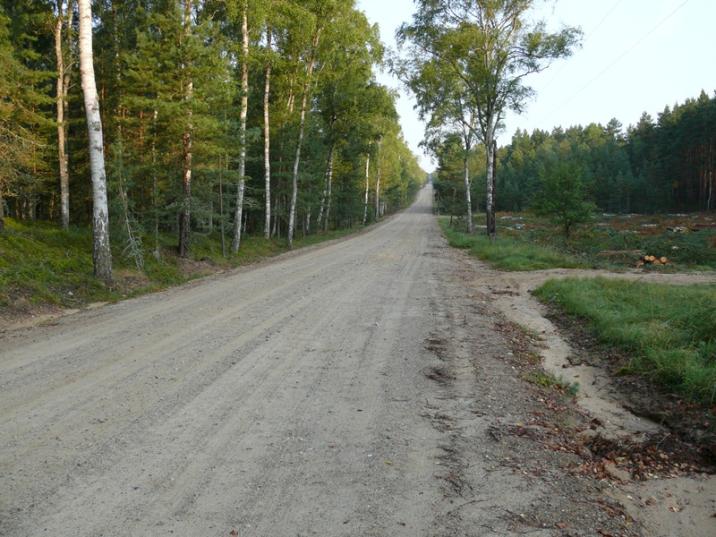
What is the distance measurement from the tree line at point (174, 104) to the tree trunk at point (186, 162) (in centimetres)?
4

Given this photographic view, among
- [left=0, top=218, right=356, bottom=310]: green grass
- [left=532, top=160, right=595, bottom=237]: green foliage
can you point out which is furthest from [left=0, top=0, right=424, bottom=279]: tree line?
[left=532, top=160, right=595, bottom=237]: green foliage

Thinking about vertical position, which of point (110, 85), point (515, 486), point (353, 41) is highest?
point (353, 41)

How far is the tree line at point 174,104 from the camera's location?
539 inches

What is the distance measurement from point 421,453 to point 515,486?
0.74 meters

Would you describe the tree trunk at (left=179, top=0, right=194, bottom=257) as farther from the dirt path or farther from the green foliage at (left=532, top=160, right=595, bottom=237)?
the green foliage at (left=532, top=160, right=595, bottom=237)

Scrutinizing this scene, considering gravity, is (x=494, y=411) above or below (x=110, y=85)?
below

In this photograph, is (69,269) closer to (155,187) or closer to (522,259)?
(155,187)

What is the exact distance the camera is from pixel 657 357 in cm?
587

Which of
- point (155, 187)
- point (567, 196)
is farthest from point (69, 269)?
point (567, 196)

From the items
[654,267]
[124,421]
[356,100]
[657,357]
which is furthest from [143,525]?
[356,100]

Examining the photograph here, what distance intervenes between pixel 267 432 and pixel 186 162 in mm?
12847

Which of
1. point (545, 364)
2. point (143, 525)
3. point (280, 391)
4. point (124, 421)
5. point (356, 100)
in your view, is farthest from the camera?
point (356, 100)

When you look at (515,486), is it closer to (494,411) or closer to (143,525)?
(494,411)

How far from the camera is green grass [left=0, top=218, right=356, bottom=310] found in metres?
9.30
